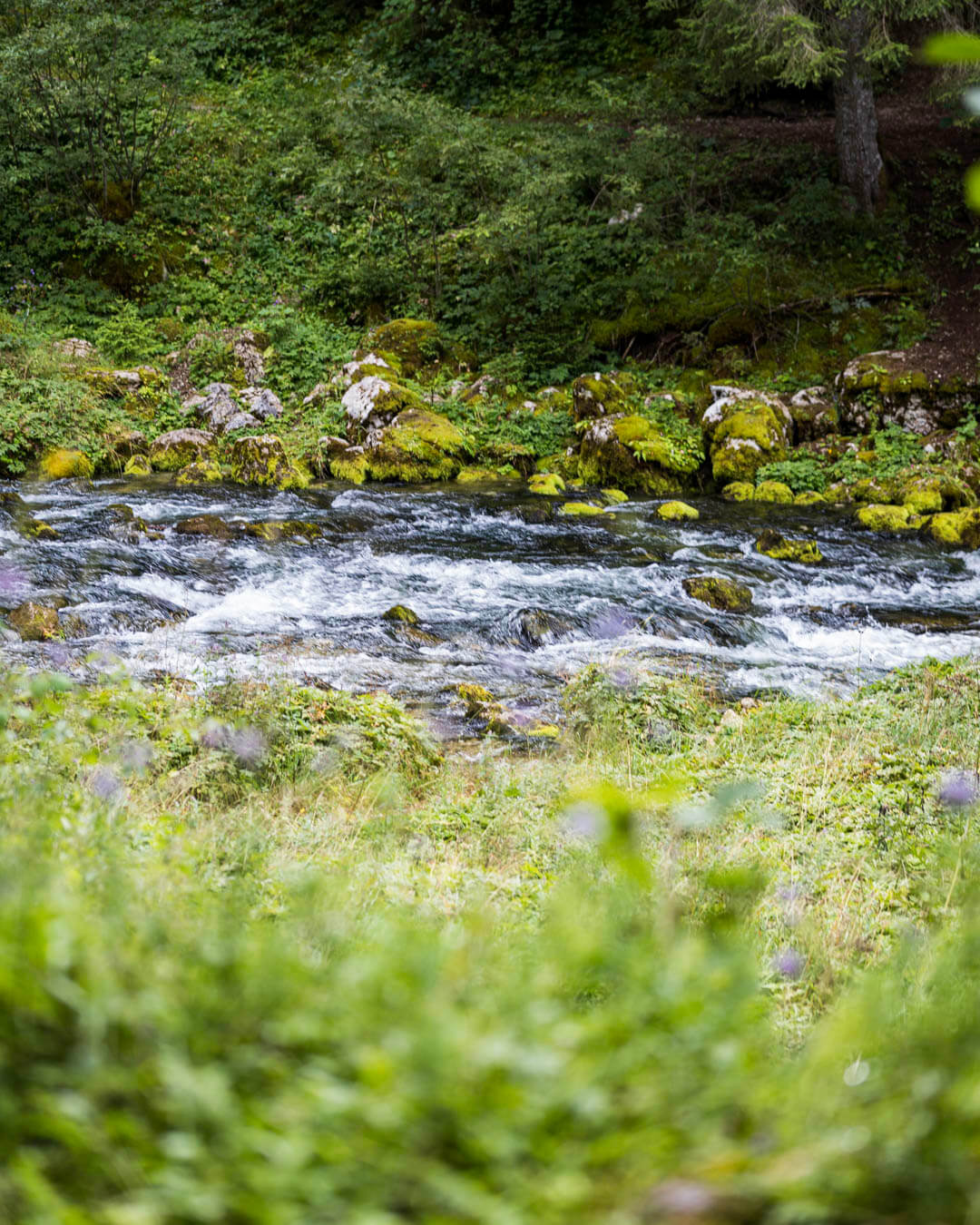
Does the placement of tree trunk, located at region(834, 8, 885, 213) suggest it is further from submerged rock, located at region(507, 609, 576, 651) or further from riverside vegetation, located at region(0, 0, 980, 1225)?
submerged rock, located at region(507, 609, 576, 651)

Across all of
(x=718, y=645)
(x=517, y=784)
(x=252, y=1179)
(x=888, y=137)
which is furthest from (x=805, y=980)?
(x=888, y=137)

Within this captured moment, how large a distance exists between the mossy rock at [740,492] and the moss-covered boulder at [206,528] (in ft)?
26.1

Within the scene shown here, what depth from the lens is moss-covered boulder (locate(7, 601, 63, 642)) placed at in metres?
7.18

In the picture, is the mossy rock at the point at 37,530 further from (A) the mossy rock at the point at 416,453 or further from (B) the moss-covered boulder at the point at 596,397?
(B) the moss-covered boulder at the point at 596,397

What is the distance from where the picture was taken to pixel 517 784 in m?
4.57

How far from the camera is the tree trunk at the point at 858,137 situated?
53.0ft

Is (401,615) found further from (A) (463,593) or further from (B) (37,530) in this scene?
(B) (37,530)

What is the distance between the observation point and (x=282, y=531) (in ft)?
36.2

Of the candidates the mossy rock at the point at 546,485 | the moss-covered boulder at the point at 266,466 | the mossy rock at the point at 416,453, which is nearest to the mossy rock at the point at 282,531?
the moss-covered boulder at the point at 266,466

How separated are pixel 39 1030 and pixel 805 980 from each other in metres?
2.51

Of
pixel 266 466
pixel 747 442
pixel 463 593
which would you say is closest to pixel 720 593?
pixel 463 593

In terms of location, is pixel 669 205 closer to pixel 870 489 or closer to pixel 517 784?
pixel 870 489

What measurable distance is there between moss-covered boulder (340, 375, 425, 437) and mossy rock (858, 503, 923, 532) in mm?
7933

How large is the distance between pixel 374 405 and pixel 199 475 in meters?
3.51
